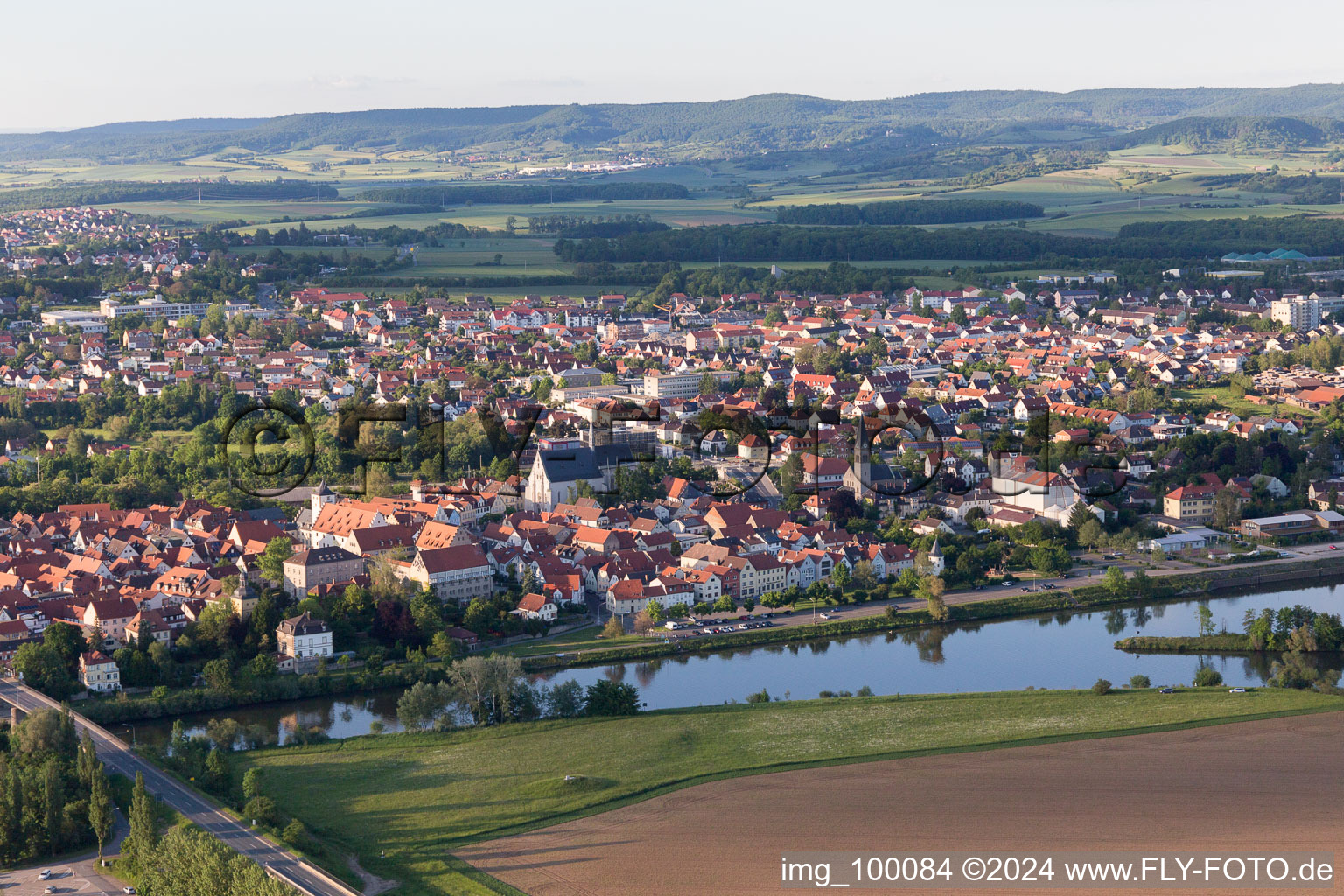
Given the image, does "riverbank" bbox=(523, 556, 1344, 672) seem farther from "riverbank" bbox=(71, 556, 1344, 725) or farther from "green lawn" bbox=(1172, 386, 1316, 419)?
"green lawn" bbox=(1172, 386, 1316, 419)

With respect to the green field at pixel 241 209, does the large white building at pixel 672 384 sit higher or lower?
lower

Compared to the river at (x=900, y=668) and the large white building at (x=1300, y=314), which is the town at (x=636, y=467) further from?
the river at (x=900, y=668)

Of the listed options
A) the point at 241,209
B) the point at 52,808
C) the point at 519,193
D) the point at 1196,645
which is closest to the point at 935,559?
the point at 1196,645

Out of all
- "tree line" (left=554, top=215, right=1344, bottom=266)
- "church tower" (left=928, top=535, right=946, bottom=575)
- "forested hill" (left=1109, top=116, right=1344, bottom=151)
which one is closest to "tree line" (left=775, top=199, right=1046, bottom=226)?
"tree line" (left=554, top=215, right=1344, bottom=266)

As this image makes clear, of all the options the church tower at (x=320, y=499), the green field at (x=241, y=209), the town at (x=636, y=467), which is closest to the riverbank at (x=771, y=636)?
the town at (x=636, y=467)

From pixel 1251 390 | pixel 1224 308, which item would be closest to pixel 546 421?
pixel 1251 390
